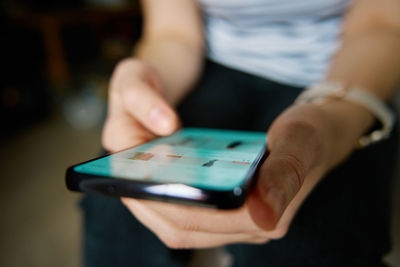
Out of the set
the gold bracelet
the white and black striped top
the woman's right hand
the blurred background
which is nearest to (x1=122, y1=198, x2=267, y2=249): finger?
the woman's right hand

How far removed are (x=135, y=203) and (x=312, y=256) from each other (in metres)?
0.21

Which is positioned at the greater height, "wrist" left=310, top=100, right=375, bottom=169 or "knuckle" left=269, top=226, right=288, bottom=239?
"wrist" left=310, top=100, right=375, bottom=169

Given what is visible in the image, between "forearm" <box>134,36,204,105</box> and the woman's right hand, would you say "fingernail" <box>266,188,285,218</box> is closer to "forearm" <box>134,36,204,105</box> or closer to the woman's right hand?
the woman's right hand

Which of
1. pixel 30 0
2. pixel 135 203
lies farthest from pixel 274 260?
pixel 30 0

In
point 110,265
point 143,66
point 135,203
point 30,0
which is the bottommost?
point 110,265

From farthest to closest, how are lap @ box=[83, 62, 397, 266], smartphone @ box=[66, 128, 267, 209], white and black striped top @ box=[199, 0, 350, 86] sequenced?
white and black striped top @ box=[199, 0, 350, 86] → lap @ box=[83, 62, 397, 266] → smartphone @ box=[66, 128, 267, 209]

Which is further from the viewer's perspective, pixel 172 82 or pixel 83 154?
pixel 83 154

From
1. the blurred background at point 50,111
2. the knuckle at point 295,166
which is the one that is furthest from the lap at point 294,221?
the blurred background at point 50,111

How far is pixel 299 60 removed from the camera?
0.51m

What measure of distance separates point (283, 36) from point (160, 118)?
0.30m

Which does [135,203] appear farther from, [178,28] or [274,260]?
[178,28]

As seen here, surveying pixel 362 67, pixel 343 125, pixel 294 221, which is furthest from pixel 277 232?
pixel 362 67

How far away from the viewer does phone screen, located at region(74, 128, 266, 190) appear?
22cm

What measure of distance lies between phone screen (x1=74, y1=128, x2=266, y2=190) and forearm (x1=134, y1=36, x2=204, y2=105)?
5.4 inches
